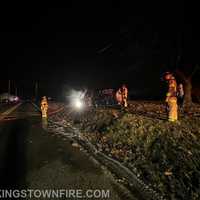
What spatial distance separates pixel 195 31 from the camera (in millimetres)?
13977

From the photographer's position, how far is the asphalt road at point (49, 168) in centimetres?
527

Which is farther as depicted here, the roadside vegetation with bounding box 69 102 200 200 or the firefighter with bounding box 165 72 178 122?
the firefighter with bounding box 165 72 178 122

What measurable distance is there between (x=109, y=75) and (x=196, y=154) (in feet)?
92.7

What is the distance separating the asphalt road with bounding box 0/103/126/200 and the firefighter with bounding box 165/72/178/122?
3.94 metres

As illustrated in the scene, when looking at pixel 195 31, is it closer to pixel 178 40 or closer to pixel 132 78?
pixel 178 40

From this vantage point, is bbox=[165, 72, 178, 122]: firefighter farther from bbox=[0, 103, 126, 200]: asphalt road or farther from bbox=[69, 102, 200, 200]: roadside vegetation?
bbox=[0, 103, 126, 200]: asphalt road

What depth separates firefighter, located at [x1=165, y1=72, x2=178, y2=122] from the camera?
30.4 feet

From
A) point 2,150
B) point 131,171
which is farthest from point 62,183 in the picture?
point 2,150

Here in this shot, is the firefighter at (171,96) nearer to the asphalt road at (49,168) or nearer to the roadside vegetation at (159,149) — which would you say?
the roadside vegetation at (159,149)

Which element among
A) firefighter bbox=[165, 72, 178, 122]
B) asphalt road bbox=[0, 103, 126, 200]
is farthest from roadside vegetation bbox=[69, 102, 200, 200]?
asphalt road bbox=[0, 103, 126, 200]

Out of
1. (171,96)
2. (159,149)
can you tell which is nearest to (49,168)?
(159,149)

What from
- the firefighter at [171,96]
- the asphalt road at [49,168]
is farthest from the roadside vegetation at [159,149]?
the asphalt road at [49,168]

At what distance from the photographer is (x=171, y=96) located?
9.42 m

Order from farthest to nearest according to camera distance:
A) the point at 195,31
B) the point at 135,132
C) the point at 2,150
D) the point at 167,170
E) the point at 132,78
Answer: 1. the point at 132,78
2. the point at 195,31
3. the point at 135,132
4. the point at 2,150
5. the point at 167,170
